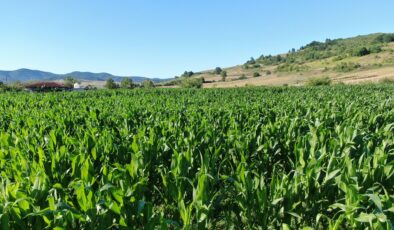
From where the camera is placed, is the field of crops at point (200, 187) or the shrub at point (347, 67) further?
the shrub at point (347, 67)

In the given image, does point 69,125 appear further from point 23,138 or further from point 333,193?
point 333,193

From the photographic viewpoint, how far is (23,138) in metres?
6.23

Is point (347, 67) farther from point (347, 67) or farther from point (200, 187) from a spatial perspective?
point (200, 187)

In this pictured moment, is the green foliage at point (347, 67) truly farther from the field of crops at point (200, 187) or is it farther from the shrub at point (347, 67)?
the field of crops at point (200, 187)

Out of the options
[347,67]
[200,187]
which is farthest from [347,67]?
[200,187]

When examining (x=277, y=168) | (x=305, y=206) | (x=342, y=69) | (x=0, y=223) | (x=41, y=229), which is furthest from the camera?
(x=342, y=69)

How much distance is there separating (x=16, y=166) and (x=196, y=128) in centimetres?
335

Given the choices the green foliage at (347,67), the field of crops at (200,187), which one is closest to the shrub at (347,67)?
the green foliage at (347,67)

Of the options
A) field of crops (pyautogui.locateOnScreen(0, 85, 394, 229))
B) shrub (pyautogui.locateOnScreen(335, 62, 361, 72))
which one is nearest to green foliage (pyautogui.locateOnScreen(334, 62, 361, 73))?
shrub (pyautogui.locateOnScreen(335, 62, 361, 72))

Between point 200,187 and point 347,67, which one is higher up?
point 347,67

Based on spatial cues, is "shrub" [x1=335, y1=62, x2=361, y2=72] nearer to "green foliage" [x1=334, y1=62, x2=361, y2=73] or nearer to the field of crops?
"green foliage" [x1=334, y1=62, x2=361, y2=73]

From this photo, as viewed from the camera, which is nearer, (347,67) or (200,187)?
(200,187)

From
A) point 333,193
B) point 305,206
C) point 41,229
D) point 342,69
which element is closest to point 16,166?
point 41,229

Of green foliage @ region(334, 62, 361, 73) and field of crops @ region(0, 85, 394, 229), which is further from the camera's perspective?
green foliage @ region(334, 62, 361, 73)
